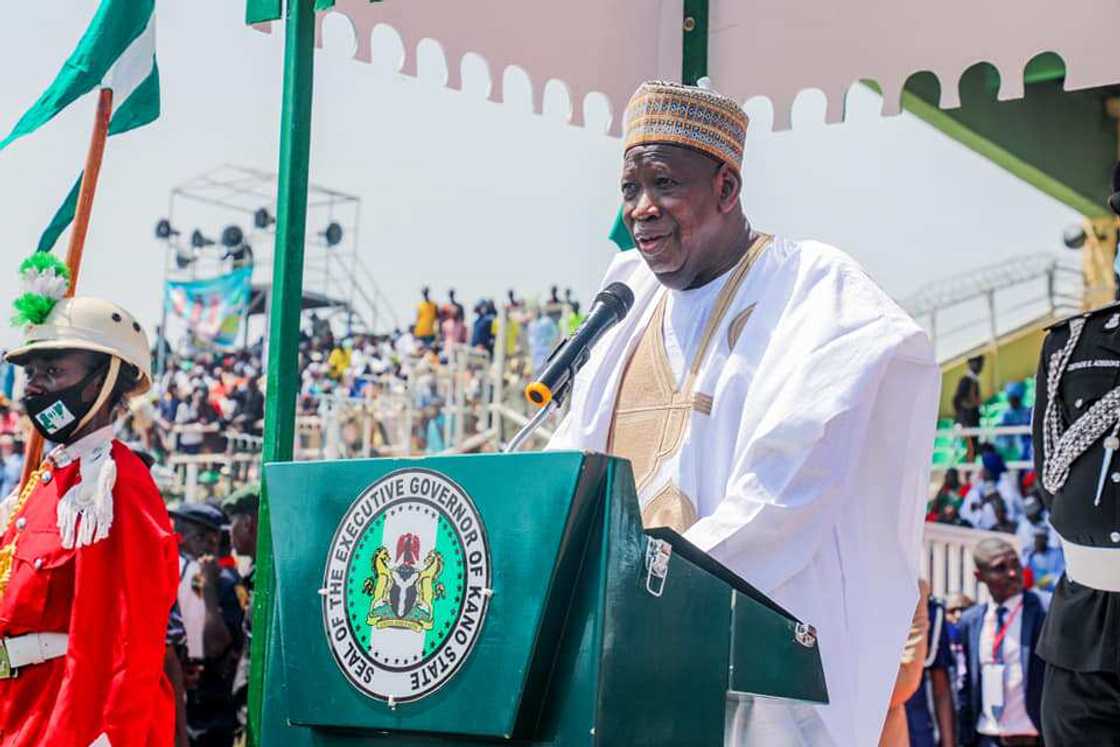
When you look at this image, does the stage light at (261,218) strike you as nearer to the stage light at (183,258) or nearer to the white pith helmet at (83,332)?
the stage light at (183,258)

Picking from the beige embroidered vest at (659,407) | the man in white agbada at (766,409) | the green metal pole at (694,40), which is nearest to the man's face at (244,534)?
the green metal pole at (694,40)

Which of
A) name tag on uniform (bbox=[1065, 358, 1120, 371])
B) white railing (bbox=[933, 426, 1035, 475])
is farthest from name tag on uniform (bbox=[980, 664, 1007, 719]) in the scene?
white railing (bbox=[933, 426, 1035, 475])

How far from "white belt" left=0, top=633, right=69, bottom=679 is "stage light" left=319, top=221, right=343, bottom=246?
26.5 m

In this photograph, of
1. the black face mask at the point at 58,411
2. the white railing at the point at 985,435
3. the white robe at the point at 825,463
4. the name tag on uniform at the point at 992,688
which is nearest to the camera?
the white robe at the point at 825,463

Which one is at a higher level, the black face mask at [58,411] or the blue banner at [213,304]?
the blue banner at [213,304]

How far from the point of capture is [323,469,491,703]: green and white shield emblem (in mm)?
2441

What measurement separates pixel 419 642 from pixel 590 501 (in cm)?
36

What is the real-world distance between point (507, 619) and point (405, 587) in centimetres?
20

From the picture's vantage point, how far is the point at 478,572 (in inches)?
95.7

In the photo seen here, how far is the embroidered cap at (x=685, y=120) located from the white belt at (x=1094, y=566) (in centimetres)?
178

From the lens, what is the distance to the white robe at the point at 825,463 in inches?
122

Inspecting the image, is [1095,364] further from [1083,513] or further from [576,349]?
[576,349]

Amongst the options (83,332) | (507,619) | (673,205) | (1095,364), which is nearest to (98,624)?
(83,332)

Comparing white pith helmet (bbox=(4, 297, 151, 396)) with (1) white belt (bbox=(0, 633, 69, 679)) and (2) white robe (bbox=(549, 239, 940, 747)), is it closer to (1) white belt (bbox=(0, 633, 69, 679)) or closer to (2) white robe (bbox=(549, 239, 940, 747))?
(1) white belt (bbox=(0, 633, 69, 679))
